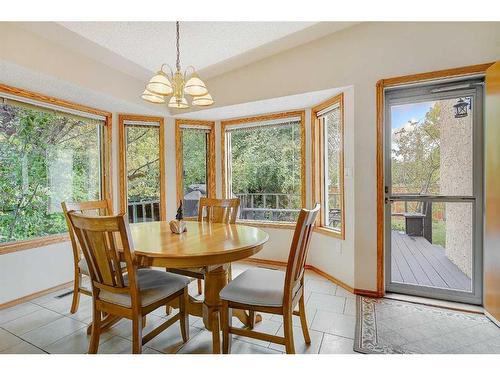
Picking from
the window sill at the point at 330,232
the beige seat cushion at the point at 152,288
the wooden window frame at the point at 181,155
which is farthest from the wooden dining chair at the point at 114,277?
the wooden window frame at the point at 181,155

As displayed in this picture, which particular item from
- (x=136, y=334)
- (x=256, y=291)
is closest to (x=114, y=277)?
(x=136, y=334)

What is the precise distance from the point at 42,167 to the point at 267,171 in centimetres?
267

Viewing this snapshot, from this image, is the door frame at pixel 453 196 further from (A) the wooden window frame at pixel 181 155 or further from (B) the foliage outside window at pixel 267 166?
(A) the wooden window frame at pixel 181 155

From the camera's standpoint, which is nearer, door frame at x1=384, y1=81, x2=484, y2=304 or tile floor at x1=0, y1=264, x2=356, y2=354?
tile floor at x1=0, y1=264, x2=356, y2=354

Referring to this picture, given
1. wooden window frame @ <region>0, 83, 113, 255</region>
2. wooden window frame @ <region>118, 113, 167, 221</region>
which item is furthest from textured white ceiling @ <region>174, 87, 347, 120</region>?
wooden window frame @ <region>0, 83, 113, 255</region>

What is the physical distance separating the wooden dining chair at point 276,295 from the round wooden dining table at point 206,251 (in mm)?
161

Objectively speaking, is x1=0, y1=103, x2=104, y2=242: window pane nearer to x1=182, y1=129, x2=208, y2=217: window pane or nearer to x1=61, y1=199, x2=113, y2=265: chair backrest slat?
x1=61, y1=199, x2=113, y2=265: chair backrest slat

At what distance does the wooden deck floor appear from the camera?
2480 millimetres

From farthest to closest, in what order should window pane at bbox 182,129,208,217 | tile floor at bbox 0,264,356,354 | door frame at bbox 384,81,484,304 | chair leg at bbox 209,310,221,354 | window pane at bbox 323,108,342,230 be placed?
window pane at bbox 182,129,208,217 → window pane at bbox 323,108,342,230 → door frame at bbox 384,81,484,304 → tile floor at bbox 0,264,356,354 → chair leg at bbox 209,310,221,354

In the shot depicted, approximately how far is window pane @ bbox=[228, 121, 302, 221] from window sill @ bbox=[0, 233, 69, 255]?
222 centimetres

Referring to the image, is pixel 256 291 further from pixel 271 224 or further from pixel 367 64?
pixel 367 64

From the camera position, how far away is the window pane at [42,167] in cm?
248

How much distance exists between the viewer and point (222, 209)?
2.66m
